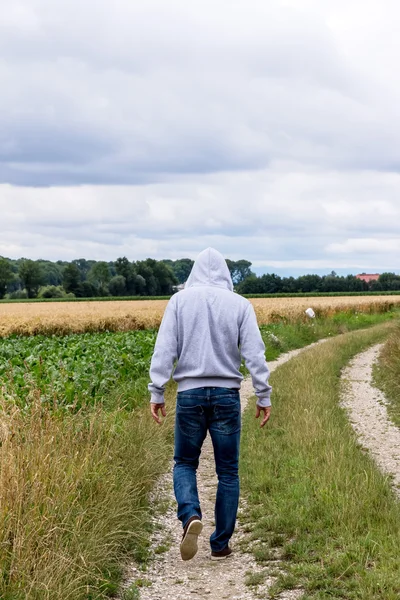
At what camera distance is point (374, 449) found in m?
10.4

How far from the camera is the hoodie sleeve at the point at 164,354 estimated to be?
5566 millimetres

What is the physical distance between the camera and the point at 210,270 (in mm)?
5793

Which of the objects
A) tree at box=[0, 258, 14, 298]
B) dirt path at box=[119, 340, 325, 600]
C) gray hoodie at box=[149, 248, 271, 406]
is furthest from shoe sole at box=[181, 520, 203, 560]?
tree at box=[0, 258, 14, 298]

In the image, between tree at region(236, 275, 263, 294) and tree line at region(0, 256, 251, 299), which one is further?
tree line at region(0, 256, 251, 299)

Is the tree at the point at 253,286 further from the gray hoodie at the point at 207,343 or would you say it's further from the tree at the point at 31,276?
the gray hoodie at the point at 207,343

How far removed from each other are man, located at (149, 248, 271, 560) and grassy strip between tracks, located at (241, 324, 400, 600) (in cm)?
71

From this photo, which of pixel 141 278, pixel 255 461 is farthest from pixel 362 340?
pixel 141 278

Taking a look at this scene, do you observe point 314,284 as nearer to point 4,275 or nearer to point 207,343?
point 4,275

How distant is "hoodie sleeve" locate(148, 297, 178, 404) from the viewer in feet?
18.3

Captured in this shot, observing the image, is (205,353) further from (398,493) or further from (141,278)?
(141,278)

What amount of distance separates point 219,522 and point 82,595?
1476 mm

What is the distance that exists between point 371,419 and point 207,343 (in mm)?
8195

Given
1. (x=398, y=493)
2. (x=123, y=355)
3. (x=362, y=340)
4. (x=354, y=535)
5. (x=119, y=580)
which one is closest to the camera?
(x=119, y=580)

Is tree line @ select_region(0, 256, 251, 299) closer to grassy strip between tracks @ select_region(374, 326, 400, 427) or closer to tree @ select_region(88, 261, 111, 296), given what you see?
tree @ select_region(88, 261, 111, 296)
